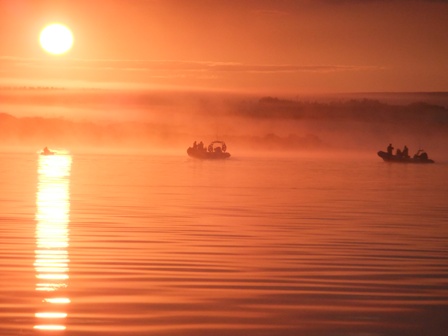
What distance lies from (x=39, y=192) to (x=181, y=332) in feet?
93.5

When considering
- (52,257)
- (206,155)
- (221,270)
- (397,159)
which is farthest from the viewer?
(206,155)

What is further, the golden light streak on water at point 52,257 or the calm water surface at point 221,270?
the golden light streak on water at point 52,257

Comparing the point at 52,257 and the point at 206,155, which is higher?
the point at 206,155

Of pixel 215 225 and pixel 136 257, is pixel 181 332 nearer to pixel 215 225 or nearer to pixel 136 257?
pixel 136 257

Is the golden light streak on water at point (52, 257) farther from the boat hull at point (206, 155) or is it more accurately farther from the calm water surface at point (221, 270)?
the boat hull at point (206, 155)

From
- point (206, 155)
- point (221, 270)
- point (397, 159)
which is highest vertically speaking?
point (206, 155)

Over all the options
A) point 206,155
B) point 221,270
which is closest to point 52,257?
point 221,270

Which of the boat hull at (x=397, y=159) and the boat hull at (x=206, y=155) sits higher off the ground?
the boat hull at (x=206, y=155)

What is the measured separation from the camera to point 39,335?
35.7ft

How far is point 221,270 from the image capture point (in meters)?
16.0

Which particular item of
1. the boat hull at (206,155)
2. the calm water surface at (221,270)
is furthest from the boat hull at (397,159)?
the calm water surface at (221,270)

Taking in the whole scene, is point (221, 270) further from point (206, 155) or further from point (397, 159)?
point (206, 155)

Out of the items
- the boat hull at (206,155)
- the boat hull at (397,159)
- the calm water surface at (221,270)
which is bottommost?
the calm water surface at (221,270)

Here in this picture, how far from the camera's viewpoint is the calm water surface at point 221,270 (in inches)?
465
